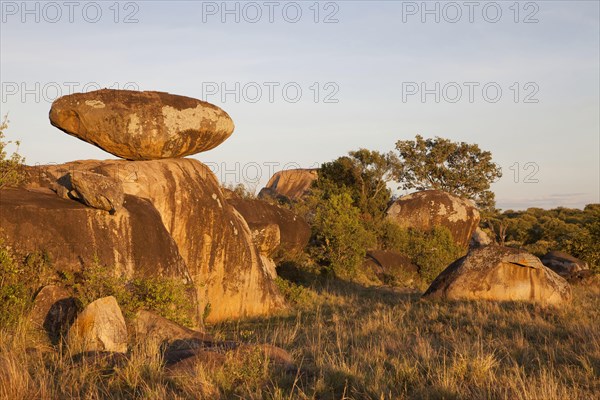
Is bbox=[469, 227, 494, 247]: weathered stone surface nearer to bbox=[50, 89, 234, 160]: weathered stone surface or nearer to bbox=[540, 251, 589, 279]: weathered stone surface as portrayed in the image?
bbox=[540, 251, 589, 279]: weathered stone surface

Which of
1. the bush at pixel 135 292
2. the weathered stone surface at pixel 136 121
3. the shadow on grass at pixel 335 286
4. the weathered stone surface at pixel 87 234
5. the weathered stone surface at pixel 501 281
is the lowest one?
the shadow on grass at pixel 335 286

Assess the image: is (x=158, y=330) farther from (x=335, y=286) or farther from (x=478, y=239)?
(x=478, y=239)

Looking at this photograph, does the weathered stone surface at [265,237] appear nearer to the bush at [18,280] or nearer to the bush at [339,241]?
the bush at [339,241]

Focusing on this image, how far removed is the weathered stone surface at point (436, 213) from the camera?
32.5 metres

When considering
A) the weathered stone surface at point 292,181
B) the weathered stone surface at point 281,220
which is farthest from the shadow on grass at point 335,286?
the weathered stone surface at point 292,181

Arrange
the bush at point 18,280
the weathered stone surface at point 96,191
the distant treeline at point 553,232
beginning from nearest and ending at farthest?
the bush at point 18,280
the weathered stone surface at point 96,191
the distant treeline at point 553,232

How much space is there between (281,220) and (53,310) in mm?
11312

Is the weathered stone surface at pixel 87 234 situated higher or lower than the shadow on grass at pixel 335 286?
higher

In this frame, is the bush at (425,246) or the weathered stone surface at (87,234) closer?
the weathered stone surface at (87,234)

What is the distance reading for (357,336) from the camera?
1002 centimetres

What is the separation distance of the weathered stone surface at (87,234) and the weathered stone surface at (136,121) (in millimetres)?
1858

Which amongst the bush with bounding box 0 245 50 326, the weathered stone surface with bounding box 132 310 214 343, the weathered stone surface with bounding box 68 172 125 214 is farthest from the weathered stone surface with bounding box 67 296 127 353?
the weathered stone surface with bounding box 68 172 125 214

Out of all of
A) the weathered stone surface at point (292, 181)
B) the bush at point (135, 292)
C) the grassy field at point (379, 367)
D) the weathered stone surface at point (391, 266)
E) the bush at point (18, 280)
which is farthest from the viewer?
the weathered stone surface at point (292, 181)

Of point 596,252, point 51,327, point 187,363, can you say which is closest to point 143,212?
point 51,327
